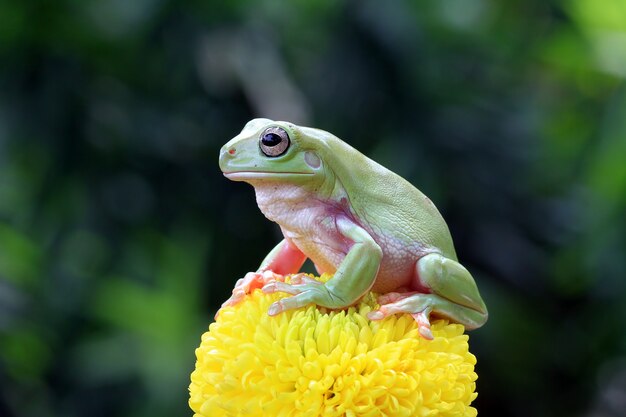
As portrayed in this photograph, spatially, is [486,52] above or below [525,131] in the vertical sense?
above

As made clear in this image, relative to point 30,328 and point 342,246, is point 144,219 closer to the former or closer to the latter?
point 30,328

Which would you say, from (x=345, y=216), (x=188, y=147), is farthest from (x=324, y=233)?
(x=188, y=147)

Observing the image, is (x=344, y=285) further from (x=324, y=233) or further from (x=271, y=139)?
(x=271, y=139)

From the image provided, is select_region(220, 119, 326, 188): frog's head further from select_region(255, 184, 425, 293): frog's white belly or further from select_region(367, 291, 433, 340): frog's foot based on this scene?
select_region(367, 291, 433, 340): frog's foot

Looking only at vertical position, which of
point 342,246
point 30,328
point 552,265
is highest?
point 342,246

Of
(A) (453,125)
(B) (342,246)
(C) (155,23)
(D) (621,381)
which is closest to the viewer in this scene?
(B) (342,246)

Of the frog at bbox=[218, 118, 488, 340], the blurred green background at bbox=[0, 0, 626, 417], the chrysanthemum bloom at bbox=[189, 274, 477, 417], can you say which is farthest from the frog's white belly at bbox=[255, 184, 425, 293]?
the blurred green background at bbox=[0, 0, 626, 417]

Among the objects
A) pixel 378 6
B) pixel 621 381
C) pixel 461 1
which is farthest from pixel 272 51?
pixel 621 381
